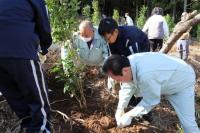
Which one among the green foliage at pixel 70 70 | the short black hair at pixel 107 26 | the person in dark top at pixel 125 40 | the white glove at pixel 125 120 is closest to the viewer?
the white glove at pixel 125 120

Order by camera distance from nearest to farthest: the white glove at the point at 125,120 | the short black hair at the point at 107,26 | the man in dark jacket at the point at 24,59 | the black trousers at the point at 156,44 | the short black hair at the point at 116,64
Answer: the man in dark jacket at the point at 24,59, the short black hair at the point at 116,64, the white glove at the point at 125,120, the short black hair at the point at 107,26, the black trousers at the point at 156,44

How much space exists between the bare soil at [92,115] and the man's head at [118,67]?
144 centimetres

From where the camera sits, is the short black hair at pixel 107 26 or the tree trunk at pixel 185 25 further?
the tree trunk at pixel 185 25

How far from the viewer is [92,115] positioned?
5734 mm

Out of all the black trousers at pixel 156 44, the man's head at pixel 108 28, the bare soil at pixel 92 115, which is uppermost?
the man's head at pixel 108 28

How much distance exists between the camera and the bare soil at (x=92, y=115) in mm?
5363

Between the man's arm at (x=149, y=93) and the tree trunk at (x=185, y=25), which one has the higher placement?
the tree trunk at (x=185, y=25)

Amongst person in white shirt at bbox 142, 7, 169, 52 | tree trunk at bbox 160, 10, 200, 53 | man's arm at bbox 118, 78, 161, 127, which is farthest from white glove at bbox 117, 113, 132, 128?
person in white shirt at bbox 142, 7, 169, 52

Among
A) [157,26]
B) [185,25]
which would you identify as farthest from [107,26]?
[157,26]

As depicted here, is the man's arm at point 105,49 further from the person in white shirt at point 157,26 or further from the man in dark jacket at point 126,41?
the person in white shirt at point 157,26

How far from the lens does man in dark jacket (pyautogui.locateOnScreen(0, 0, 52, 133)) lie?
3539 millimetres

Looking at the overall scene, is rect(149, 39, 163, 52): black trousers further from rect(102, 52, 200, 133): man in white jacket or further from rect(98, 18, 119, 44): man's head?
rect(102, 52, 200, 133): man in white jacket

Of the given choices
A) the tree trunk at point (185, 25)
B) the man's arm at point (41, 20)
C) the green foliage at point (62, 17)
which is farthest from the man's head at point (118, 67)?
the tree trunk at point (185, 25)

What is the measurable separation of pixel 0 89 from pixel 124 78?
3.66 feet
